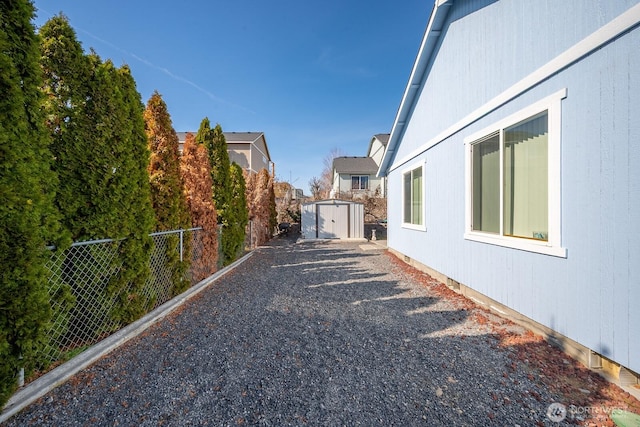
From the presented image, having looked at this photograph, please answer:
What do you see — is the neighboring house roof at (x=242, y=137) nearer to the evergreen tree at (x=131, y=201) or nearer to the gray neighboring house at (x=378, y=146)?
the gray neighboring house at (x=378, y=146)

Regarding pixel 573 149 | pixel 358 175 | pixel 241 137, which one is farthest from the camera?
pixel 358 175

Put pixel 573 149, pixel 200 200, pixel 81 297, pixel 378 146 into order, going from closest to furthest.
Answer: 1. pixel 573 149
2. pixel 81 297
3. pixel 200 200
4. pixel 378 146

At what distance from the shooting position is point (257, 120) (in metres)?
19.0

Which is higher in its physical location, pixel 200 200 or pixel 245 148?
pixel 245 148

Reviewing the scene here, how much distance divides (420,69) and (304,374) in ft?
24.0

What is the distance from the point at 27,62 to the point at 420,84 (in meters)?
7.34

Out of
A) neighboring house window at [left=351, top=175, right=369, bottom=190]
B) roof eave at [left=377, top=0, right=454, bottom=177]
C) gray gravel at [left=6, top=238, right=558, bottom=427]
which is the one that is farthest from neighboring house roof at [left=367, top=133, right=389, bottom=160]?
gray gravel at [left=6, top=238, right=558, bottom=427]

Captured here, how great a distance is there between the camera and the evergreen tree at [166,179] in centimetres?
436

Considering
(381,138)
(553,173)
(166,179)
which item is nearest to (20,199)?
(166,179)

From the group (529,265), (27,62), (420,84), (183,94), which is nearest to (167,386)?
(27,62)

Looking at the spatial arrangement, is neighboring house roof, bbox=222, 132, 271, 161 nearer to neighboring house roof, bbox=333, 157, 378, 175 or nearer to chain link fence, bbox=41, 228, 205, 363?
neighboring house roof, bbox=333, 157, 378, 175

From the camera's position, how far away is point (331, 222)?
48.8 feet

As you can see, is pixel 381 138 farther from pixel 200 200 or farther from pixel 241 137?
pixel 200 200

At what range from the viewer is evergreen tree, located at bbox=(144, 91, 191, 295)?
14.3ft
